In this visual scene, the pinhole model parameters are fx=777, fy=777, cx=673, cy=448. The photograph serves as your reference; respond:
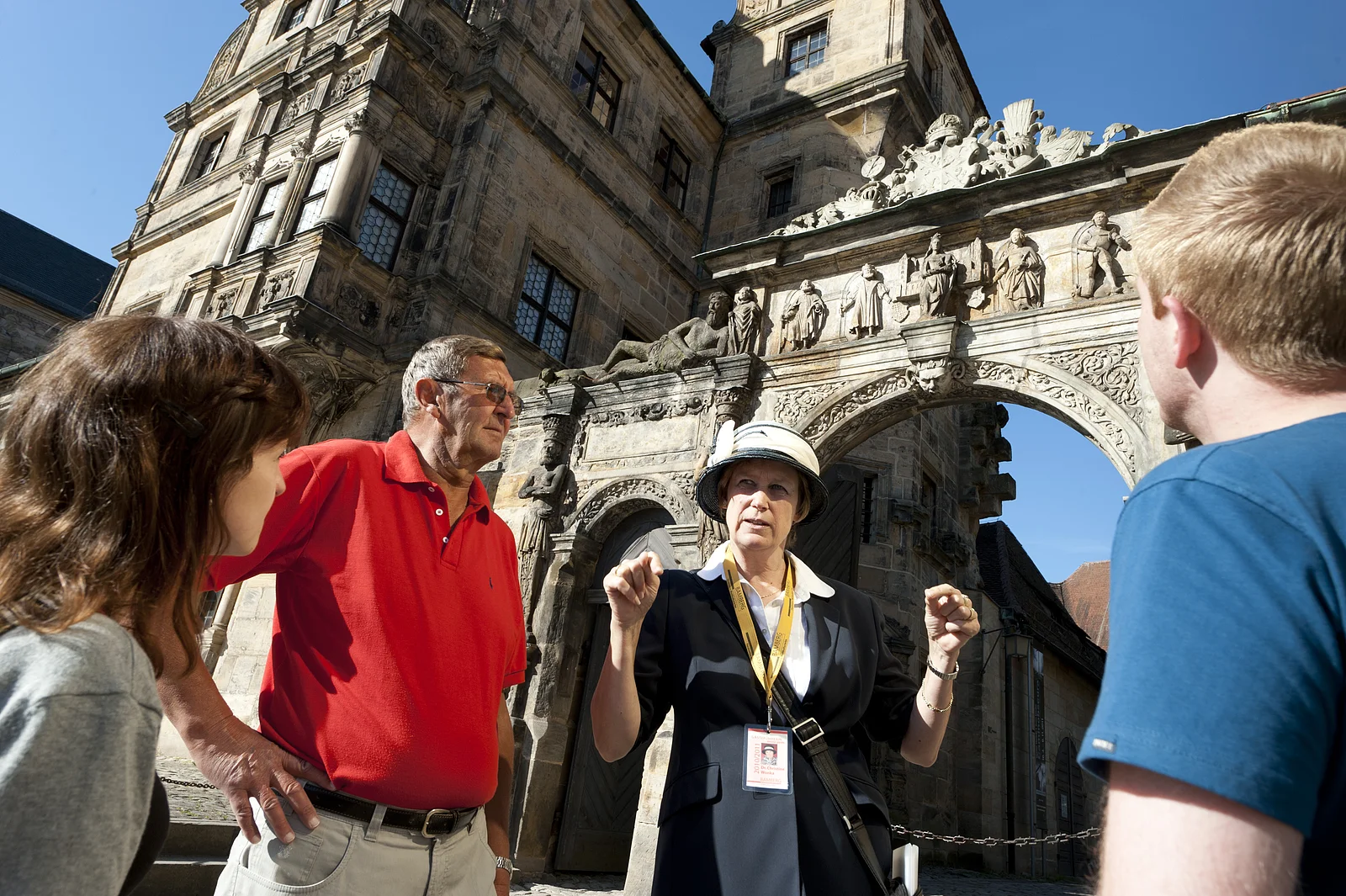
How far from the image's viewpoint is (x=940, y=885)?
9.34 meters

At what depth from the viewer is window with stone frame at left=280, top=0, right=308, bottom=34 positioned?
15.9 meters

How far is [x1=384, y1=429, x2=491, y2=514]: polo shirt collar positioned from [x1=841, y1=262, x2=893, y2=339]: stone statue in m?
5.50

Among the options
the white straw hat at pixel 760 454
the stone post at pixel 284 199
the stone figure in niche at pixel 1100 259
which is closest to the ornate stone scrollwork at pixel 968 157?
the stone figure in niche at pixel 1100 259

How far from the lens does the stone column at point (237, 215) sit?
12.7 meters

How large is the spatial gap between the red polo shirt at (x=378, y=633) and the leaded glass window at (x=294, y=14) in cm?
1722

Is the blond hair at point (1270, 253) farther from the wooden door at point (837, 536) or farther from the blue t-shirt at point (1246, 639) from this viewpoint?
the wooden door at point (837, 536)

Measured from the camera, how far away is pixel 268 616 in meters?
10.1

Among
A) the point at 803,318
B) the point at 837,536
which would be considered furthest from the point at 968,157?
the point at 837,536

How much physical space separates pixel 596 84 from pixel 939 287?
11.3 meters

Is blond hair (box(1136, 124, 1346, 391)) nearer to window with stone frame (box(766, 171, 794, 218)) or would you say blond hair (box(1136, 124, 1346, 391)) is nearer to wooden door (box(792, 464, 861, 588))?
wooden door (box(792, 464, 861, 588))

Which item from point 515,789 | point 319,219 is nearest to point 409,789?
point 515,789

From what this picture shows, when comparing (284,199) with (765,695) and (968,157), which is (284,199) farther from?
(765,695)

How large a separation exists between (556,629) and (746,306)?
383 cm

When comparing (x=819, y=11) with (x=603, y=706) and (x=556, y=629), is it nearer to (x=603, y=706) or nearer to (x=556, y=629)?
(x=556, y=629)
